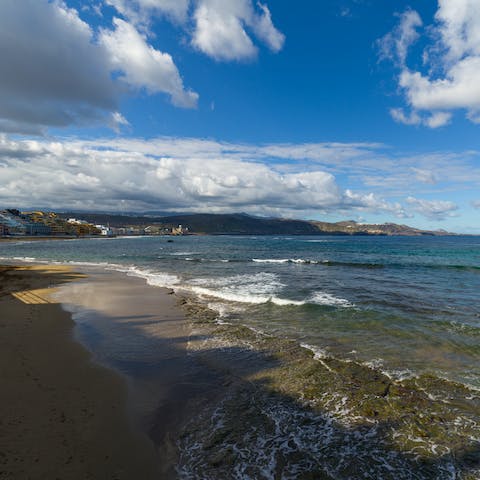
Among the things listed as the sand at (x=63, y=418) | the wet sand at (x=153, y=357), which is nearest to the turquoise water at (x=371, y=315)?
the wet sand at (x=153, y=357)

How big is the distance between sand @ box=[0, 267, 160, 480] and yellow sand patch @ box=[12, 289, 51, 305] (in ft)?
25.7

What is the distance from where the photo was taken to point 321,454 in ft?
19.8

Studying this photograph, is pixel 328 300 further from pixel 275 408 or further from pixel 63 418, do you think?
pixel 63 418

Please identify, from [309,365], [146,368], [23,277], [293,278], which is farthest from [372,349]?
[23,277]

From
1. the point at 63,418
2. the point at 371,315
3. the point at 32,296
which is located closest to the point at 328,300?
the point at 371,315

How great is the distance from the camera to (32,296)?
2073 cm

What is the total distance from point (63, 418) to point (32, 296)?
57.7 ft

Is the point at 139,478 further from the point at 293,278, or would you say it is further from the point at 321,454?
the point at 293,278

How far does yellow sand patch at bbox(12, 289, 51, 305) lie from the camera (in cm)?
1910

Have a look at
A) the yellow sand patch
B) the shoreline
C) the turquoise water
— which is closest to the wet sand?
the shoreline

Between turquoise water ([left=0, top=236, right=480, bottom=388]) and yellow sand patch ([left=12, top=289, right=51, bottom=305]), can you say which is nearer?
turquoise water ([left=0, top=236, right=480, bottom=388])

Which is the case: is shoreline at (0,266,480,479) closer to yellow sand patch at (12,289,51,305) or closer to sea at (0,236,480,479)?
sea at (0,236,480,479)

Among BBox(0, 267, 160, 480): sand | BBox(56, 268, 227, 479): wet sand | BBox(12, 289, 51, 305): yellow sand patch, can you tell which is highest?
BBox(0, 267, 160, 480): sand

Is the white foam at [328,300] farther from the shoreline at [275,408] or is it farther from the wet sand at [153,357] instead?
the wet sand at [153,357]
